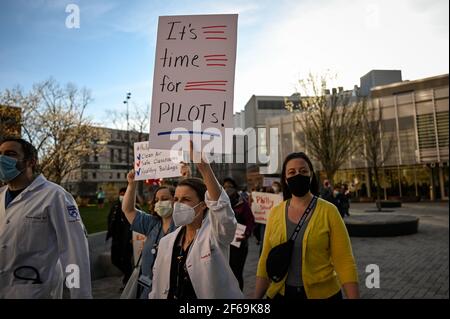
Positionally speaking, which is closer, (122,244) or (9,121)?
(9,121)

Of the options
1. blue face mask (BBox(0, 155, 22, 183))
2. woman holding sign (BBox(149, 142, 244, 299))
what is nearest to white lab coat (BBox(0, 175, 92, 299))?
blue face mask (BBox(0, 155, 22, 183))

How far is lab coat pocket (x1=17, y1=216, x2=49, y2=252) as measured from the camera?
2.34 m

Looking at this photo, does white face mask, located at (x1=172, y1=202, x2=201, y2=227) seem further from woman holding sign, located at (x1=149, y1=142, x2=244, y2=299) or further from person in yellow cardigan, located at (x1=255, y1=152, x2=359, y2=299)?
person in yellow cardigan, located at (x1=255, y1=152, x2=359, y2=299)

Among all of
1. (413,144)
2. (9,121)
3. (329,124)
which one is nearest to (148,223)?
(9,121)

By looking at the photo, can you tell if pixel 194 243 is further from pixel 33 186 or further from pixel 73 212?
pixel 33 186

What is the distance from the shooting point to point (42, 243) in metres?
2.38

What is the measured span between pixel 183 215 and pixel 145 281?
874 millimetres

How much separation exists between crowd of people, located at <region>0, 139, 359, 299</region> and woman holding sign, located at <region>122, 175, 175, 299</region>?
1.73ft

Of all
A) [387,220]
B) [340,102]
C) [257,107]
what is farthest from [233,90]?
[257,107]

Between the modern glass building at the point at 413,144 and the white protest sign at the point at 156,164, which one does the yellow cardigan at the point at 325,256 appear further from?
the modern glass building at the point at 413,144

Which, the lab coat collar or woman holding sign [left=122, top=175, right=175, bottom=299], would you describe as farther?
woman holding sign [left=122, top=175, right=175, bottom=299]

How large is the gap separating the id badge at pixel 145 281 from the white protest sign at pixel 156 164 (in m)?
0.86

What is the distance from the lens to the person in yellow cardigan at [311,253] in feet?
7.62

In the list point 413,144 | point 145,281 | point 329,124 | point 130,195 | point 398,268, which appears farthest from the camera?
point 413,144
